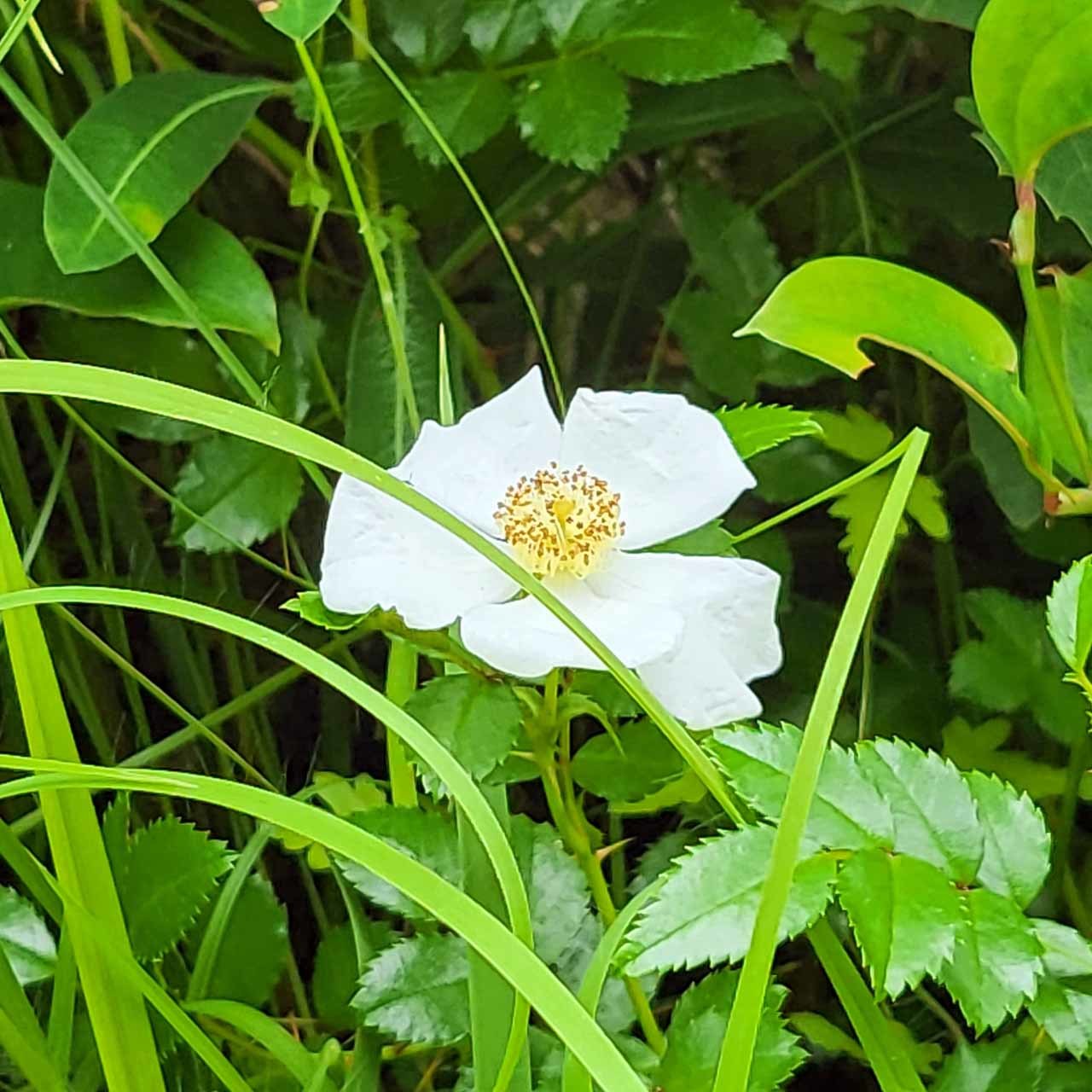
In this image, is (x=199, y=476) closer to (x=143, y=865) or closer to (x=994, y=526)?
(x=143, y=865)

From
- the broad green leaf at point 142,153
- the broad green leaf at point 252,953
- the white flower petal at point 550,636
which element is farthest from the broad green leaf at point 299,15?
the broad green leaf at point 252,953

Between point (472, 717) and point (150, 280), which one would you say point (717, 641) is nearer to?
point (472, 717)

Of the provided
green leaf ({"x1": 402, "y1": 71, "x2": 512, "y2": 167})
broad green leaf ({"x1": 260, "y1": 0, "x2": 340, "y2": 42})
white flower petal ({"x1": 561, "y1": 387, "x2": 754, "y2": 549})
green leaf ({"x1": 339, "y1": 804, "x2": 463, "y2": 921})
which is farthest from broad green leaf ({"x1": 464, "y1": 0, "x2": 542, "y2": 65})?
green leaf ({"x1": 339, "y1": 804, "x2": 463, "y2": 921})

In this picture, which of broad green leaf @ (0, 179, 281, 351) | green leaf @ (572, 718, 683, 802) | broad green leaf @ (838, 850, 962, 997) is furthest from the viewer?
broad green leaf @ (0, 179, 281, 351)

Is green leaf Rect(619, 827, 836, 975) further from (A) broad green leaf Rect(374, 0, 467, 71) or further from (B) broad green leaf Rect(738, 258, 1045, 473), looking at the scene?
(A) broad green leaf Rect(374, 0, 467, 71)

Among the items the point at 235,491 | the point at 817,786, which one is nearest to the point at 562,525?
the point at 817,786

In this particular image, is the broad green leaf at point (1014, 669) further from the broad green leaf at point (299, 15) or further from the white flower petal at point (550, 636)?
the broad green leaf at point (299, 15)

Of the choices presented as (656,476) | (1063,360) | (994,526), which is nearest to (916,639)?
(994,526)
